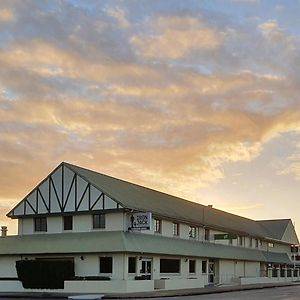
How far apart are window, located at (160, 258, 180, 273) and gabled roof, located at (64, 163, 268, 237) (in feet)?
11.7

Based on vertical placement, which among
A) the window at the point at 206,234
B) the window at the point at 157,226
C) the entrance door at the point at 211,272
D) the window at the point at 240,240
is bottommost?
the entrance door at the point at 211,272

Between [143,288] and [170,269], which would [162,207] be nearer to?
[170,269]

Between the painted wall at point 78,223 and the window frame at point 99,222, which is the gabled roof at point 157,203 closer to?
the painted wall at point 78,223

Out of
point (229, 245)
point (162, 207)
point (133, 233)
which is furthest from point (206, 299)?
point (229, 245)

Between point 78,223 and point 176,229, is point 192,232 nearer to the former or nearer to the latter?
point 176,229

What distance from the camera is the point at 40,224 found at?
47.8 m

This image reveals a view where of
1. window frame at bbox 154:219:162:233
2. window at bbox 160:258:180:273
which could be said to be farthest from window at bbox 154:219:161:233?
window at bbox 160:258:180:273

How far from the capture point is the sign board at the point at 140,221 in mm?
42375

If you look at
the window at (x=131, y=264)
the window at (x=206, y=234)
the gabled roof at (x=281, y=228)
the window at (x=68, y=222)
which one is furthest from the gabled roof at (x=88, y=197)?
the gabled roof at (x=281, y=228)

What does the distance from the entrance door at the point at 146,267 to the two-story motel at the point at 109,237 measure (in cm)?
7

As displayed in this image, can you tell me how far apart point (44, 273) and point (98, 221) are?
5.52 m

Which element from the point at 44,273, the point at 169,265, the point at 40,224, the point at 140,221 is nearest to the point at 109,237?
the point at 140,221

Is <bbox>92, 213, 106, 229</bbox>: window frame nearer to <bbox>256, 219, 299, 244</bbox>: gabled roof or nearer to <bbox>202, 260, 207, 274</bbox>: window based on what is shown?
<bbox>202, 260, 207, 274</bbox>: window

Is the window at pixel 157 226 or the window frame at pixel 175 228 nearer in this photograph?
the window at pixel 157 226
